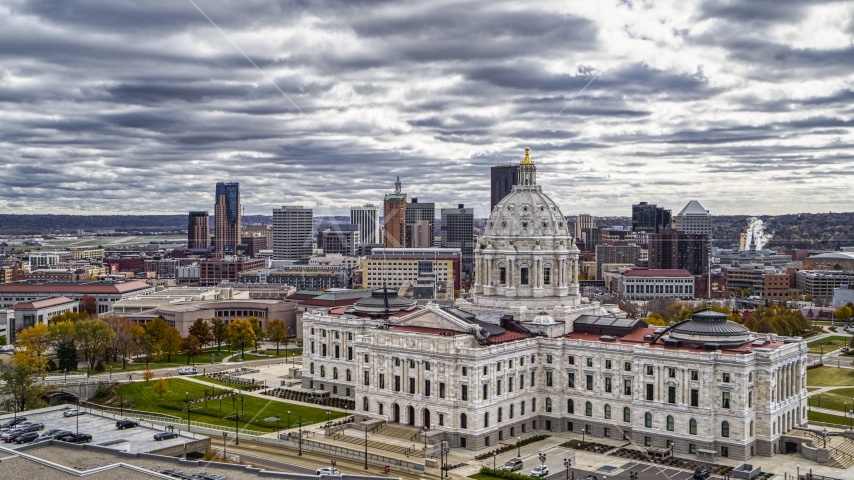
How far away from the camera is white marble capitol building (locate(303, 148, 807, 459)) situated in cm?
10581

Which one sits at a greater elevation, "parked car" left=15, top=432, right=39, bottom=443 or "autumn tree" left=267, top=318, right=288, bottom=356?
"autumn tree" left=267, top=318, right=288, bottom=356

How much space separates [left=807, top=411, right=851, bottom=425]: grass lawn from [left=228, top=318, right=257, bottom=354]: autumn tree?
346 feet

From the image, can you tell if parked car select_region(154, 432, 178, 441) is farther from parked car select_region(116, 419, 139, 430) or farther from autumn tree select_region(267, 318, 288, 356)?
autumn tree select_region(267, 318, 288, 356)

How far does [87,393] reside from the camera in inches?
5586

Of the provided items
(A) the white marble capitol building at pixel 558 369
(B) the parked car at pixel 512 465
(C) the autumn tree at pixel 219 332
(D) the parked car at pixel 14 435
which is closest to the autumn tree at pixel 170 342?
(C) the autumn tree at pixel 219 332

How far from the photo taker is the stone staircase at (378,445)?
106438 mm

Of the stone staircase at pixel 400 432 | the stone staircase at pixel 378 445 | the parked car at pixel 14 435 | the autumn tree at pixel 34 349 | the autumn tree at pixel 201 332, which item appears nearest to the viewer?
the parked car at pixel 14 435

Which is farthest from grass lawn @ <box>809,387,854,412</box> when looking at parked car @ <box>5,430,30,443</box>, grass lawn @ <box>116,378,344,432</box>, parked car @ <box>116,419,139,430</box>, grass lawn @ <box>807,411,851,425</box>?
parked car @ <box>5,430,30,443</box>

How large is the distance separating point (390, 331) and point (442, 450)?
20868 mm

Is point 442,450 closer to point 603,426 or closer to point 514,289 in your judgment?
point 603,426

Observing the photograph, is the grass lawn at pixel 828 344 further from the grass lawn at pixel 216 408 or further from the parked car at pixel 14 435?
the parked car at pixel 14 435

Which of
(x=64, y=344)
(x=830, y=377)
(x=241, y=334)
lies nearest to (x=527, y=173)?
(x=830, y=377)

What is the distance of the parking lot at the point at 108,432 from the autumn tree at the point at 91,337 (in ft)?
161

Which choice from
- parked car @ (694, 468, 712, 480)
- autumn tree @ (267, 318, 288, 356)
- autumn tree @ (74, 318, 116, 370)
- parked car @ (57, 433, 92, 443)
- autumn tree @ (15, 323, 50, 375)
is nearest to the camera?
parked car @ (694, 468, 712, 480)
